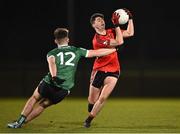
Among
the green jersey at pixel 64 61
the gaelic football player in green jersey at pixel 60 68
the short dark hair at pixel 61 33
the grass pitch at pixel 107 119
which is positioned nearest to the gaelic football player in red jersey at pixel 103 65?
the grass pitch at pixel 107 119

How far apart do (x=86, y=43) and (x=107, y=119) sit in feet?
59.3

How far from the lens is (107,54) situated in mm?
12195

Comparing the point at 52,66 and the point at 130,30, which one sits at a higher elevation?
the point at 130,30

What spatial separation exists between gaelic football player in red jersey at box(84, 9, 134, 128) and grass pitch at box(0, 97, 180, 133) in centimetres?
53

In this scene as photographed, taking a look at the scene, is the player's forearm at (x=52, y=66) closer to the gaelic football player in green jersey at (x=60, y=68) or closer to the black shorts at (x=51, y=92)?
the gaelic football player in green jersey at (x=60, y=68)

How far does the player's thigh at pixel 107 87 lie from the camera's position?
42.5 feet

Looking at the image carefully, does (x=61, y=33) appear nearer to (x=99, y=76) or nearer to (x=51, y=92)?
(x=51, y=92)

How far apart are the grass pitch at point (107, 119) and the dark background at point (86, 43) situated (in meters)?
5.47

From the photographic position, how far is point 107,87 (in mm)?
13070

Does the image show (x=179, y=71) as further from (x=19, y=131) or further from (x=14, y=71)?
(x=19, y=131)

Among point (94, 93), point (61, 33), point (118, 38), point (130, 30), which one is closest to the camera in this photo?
point (61, 33)

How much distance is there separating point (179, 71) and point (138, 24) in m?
5.83

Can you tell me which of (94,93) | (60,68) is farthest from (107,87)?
(60,68)

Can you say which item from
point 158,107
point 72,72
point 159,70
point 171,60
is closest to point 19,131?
point 72,72
